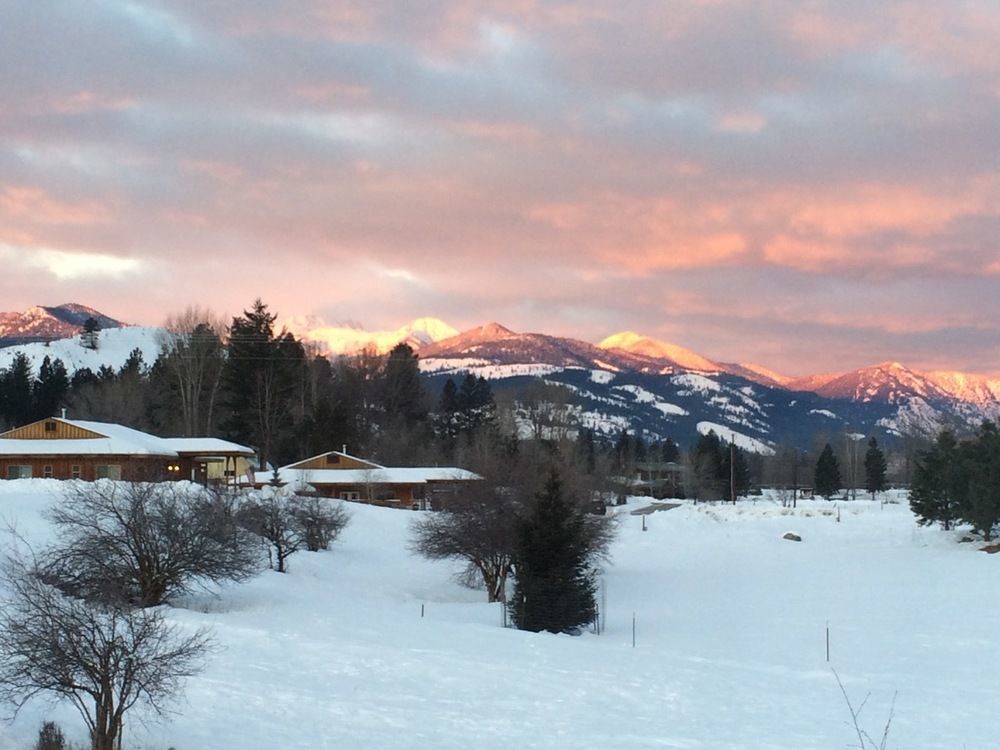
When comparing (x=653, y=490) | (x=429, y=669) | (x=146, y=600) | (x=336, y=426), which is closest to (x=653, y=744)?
(x=429, y=669)

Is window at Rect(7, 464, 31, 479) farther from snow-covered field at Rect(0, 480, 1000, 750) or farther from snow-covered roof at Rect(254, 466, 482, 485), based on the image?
snow-covered roof at Rect(254, 466, 482, 485)

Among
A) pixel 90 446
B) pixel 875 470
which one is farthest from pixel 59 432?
pixel 875 470

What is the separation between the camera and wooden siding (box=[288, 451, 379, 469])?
238ft

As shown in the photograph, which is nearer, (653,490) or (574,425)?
(574,425)

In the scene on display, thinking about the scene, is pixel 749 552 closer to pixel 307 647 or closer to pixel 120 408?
pixel 307 647

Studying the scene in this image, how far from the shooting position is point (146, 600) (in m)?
26.2

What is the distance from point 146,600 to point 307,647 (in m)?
6.80

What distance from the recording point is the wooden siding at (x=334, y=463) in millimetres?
72438

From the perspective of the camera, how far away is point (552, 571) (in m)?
31.2

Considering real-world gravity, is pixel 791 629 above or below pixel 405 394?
below

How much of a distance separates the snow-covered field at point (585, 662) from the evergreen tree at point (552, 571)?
1.22 m

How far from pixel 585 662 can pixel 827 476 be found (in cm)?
10292

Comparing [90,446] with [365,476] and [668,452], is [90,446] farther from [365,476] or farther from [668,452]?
[668,452]

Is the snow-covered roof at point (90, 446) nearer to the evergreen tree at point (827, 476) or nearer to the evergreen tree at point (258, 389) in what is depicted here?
the evergreen tree at point (258, 389)
